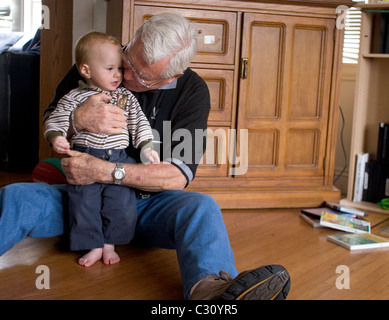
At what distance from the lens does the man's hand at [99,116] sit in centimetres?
161

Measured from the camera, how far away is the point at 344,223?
233 cm

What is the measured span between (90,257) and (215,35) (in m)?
1.26

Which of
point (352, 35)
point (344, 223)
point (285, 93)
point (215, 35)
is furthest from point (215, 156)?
point (352, 35)

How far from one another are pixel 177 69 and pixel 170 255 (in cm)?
67

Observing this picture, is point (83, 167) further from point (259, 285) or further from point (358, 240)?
point (358, 240)

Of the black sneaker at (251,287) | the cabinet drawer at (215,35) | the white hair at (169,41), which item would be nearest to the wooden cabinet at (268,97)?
the cabinet drawer at (215,35)

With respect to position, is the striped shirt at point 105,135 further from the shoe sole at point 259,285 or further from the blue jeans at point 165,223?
the shoe sole at point 259,285

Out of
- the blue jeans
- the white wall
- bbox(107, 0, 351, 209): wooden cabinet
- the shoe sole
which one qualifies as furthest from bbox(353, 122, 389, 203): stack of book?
the shoe sole

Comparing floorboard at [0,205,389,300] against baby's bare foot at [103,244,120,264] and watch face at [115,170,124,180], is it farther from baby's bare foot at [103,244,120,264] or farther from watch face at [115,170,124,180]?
watch face at [115,170,124,180]

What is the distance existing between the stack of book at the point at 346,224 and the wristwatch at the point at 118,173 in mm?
984

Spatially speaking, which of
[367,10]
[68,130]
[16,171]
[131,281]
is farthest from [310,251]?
[16,171]

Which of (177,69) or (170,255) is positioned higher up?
(177,69)
